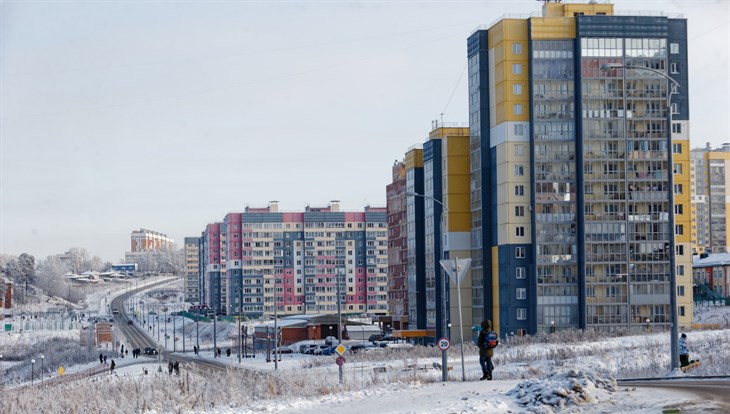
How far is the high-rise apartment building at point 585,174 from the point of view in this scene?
85.5m

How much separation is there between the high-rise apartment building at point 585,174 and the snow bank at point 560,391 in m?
63.3

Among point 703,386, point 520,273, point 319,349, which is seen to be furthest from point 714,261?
point 703,386

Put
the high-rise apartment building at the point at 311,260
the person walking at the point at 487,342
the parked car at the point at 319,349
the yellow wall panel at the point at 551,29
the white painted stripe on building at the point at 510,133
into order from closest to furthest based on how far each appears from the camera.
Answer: the person walking at the point at 487,342 → the yellow wall panel at the point at 551,29 → the white painted stripe on building at the point at 510,133 → the parked car at the point at 319,349 → the high-rise apartment building at the point at 311,260

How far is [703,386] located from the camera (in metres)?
23.7

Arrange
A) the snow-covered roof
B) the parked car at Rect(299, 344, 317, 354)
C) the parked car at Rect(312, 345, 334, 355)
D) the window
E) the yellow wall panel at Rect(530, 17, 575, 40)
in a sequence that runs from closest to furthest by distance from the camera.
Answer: the yellow wall panel at Rect(530, 17, 575, 40) → the window → the parked car at Rect(312, 345, 334, 355) → the parked car at Rect(299, 344, 317, 354) → the snow-covered roof

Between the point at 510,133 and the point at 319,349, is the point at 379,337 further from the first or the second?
the point at 510,133

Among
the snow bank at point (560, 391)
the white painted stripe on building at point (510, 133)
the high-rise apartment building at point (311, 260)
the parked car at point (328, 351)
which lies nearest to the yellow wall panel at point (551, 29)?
the white painted stripe on building at point (510, 133)

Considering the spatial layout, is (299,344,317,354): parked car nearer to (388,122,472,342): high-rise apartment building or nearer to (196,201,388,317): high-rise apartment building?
(388,122,472,342): high-rise apartment building

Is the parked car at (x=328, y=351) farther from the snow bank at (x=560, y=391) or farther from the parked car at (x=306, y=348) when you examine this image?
the snow bank at (x=560, y=391)

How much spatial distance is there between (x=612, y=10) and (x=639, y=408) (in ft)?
251

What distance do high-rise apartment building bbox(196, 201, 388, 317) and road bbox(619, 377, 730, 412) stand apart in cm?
16600

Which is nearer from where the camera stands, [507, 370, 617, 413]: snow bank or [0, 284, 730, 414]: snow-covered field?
[507, 370, 617, 413]: snow bank

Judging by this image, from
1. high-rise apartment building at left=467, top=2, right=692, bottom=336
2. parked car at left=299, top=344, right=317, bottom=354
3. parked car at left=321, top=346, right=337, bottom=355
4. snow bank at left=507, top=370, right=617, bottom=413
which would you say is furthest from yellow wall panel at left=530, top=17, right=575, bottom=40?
snow bank at left=507, top=370, right=617, bottom=413

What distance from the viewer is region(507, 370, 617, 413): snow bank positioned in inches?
825
